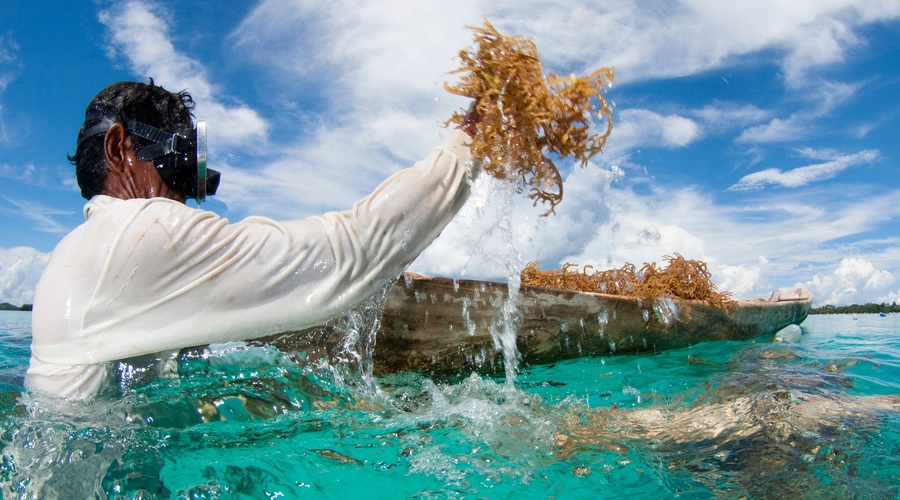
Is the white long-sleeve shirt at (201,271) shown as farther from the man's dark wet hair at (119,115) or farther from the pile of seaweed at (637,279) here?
the pile of seaweed at (637,279)

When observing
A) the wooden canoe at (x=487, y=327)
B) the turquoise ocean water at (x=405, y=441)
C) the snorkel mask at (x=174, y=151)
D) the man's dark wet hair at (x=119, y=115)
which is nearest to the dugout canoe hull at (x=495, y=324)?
the wooden canoe at (x=487, y=327)

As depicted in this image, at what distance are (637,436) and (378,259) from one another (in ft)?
6.52

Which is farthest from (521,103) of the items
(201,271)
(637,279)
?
(637,279)

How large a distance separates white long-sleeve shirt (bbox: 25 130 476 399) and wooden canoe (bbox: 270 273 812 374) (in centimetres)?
138

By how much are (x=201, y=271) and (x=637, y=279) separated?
475 cm

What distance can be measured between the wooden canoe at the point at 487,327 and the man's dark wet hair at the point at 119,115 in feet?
5.49

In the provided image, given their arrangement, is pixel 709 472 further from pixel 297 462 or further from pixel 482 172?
pixel 297 462

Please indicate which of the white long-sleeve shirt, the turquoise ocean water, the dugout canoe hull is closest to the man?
the white long-sleeve shirt

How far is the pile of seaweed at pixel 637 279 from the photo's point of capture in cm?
596

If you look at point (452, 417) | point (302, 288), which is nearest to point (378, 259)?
point (302, 288)

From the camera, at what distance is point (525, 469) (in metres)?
2.91

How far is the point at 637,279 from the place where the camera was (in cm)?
604

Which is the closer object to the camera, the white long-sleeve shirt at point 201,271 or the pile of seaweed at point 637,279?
the white long-sleeve shirt at point 201,271

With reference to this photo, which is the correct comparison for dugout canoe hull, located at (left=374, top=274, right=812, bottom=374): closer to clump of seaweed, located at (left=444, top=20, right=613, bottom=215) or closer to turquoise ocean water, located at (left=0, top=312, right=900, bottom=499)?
turquoise ocean water, located at (left=0, top=312, right=900, bottom=499)
